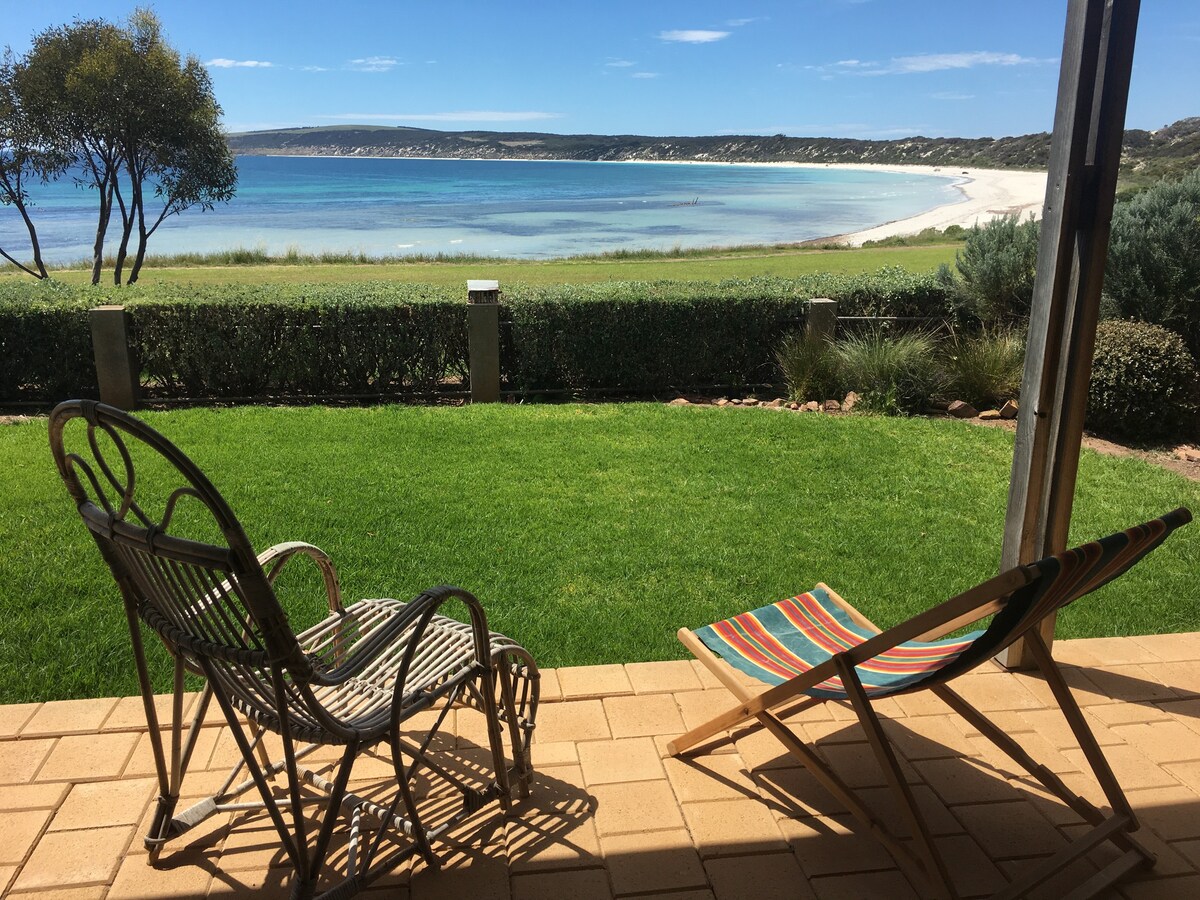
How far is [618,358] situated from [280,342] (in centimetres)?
327

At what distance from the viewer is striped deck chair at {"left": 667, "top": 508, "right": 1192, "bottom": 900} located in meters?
1.99

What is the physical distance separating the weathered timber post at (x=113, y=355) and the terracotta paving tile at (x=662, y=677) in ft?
21.5

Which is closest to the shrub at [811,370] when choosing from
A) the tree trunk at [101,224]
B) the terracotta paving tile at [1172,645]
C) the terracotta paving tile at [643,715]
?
the terracotta paving tile at [1172,645]

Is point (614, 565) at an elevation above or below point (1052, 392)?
below

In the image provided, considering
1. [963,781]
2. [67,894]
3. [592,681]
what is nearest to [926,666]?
[963,781]

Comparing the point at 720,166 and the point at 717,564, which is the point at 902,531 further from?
the point at 720,166

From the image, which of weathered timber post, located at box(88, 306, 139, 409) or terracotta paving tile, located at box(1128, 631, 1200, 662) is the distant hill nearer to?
weathered timber post, located at box(88, 306, 139, 409)

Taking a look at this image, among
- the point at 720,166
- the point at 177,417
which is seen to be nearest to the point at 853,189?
the point at 720,166

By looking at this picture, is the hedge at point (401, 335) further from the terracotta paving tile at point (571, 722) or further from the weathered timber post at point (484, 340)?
the terracotta paving tile at point (571, 722)

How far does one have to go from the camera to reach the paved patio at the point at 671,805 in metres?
2.32

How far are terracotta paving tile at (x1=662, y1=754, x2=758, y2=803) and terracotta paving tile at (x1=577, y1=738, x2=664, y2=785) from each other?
0.06m

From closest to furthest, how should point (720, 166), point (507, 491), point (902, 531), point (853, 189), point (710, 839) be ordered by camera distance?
point (710, 839), point (902, 531), point (507, 491), point (853, 189), point (720, 166)

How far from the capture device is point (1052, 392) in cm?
319

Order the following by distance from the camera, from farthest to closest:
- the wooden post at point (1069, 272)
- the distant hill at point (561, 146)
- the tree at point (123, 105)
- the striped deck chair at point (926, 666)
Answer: the distant hill at point (561, 146), the tree at point (123, 105), the wooden post at point (1069, 272), the striped deck chair at point (926, 666)
